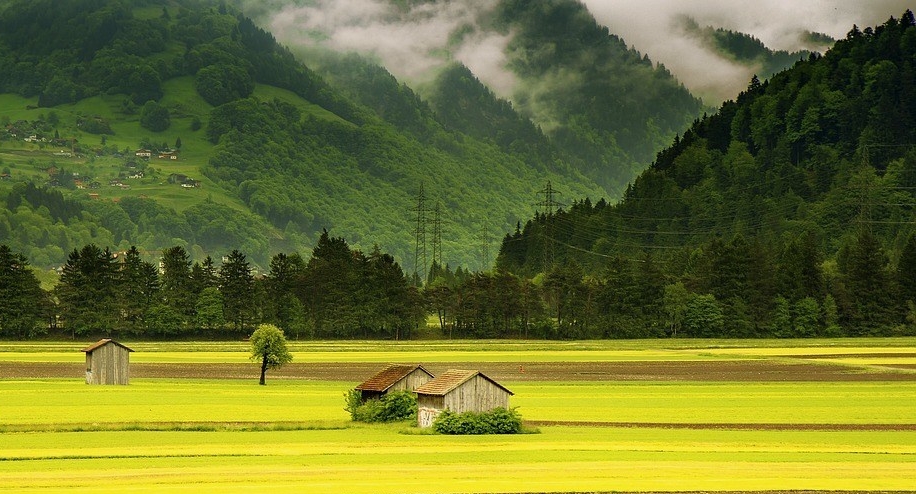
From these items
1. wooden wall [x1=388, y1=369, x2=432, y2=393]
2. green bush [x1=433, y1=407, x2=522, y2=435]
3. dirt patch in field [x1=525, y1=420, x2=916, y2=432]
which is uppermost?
wooden wall [x1=388, y1=369, x2=432, y2=393]

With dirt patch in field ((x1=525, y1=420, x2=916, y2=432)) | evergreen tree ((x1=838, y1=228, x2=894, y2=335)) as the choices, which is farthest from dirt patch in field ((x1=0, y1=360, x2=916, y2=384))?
evergreen tree ((x1=838, y1=228, x2=894, y2=335))

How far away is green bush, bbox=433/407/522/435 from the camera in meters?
62.9

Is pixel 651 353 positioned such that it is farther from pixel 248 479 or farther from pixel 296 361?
pixel 248 479

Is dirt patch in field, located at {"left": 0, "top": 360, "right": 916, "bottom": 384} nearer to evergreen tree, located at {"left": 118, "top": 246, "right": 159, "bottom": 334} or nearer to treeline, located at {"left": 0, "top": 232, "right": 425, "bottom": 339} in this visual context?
treeline, located at {"left": 0, "top": 232, "right": 425, "bottom": 339}

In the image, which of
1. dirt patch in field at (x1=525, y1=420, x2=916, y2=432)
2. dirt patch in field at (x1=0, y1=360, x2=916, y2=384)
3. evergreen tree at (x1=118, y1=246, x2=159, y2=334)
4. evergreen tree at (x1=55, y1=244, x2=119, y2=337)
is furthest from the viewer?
evergreen tree at (x1=118, y1=246, x2=159, y2=334)

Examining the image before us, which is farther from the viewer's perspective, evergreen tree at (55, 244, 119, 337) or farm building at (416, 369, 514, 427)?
evergreen tree at (55, 244, 119, 337)

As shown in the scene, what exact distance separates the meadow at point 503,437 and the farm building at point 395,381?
275 cm

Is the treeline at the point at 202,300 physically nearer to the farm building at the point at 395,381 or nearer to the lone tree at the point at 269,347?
the lone tree at the point at 269,347

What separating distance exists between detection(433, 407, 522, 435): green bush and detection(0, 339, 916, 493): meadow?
1587 millimetres

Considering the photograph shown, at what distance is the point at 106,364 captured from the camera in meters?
92.4

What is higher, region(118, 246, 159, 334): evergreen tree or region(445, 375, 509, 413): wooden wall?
region(118, 246, 159, 334): evergreen tree

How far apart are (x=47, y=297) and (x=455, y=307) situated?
5643 cm

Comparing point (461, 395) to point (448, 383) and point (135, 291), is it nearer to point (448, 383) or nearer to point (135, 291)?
point (448, 383)

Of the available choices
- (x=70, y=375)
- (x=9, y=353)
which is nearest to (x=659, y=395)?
(x=70, y=375)
